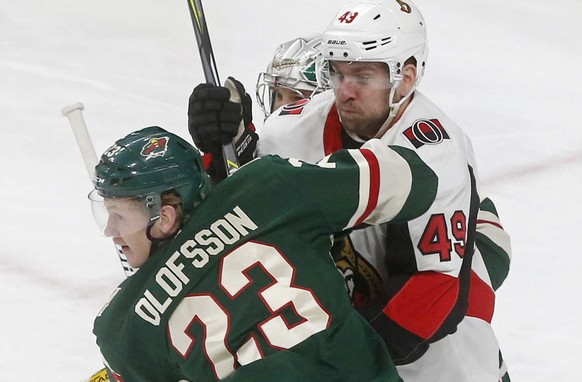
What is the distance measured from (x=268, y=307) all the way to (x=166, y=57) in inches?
137

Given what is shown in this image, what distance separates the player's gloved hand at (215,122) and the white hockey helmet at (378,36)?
25cm

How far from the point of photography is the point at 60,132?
180 inches

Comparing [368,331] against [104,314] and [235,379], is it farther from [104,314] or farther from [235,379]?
[104,314]

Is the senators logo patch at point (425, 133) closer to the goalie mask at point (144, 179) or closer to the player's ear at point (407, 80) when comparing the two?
the player's ear at point (407, 80)

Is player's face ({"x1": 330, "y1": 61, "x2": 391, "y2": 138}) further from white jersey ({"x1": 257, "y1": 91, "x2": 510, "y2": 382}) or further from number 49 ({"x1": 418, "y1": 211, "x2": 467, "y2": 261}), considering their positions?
number 49 ({"x1": 418, "y1": 211, "x2": 467, "y2": 261})

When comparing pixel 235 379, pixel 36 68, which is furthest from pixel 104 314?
pixel 36 68

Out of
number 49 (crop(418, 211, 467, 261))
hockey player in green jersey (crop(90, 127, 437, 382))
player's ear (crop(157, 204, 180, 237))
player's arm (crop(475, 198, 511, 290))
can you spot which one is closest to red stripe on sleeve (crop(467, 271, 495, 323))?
player's arm (crop(475, 198, 511, 290))

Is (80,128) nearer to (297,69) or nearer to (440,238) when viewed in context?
(440,238)

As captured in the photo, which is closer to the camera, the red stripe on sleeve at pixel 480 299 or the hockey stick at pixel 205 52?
the red stripe on sleeve at pixel 480 299

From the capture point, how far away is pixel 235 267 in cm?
189

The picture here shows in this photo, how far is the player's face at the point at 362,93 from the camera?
2.38m

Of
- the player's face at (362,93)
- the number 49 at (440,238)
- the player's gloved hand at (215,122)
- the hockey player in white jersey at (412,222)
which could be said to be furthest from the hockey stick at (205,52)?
the number 49 at (440,238)

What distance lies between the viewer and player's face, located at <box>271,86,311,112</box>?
310 centimetres

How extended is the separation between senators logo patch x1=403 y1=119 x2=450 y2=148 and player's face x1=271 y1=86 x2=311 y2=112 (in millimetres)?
783
